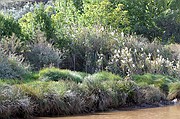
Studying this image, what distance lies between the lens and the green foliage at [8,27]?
2152 centimetres

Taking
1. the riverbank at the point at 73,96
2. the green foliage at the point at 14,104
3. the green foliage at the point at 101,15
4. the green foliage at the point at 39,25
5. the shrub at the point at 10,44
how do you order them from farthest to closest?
the green foliage at the point at 101,15 → the green foliage at the point at 39,25 → the shrub at the point at 10,44 → the riverbank at the point at 73,96 → the green foliage at the point at 14,104

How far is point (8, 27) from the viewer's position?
21844 mm

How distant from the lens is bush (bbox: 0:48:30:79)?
18.1 meters

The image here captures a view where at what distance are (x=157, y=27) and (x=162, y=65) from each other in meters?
11.3

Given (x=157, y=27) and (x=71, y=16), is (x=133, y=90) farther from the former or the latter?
(x=157, y=27)

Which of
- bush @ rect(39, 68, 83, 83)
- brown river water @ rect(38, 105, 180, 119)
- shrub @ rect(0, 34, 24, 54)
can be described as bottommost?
brown river water @ rect(38, 105, 180, 119)

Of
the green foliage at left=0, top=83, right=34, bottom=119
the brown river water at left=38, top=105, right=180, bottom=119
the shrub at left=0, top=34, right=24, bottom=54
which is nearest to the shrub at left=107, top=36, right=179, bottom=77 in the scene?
the brown river water at left=38, top=105, right=180, bottom=119

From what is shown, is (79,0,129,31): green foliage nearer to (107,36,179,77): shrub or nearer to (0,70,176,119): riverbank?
(107,36,179,77): shrub

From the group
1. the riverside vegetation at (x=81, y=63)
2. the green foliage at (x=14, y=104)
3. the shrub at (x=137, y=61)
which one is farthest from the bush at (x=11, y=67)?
the shrub at (x=137, y=61)

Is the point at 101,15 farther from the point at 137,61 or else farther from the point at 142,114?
the point at 142,114

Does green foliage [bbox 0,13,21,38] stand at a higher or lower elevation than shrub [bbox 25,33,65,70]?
higher

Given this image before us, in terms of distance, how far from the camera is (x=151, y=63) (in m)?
23.2

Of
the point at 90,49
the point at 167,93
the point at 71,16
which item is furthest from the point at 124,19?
the point at 167,93

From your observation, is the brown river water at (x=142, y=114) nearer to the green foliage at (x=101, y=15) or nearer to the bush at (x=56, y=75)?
the bush at (x=56, y=75)
